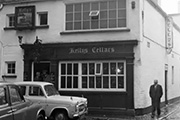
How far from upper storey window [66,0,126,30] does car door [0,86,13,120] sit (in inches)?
344

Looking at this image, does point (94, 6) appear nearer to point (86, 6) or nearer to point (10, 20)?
point (86, 6)

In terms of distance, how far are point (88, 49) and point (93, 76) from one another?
1392 millimetres

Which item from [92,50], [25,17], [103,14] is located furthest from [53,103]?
[25,17]

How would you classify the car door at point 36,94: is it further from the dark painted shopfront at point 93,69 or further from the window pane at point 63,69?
the window pane at point 63,69

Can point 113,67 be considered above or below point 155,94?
above

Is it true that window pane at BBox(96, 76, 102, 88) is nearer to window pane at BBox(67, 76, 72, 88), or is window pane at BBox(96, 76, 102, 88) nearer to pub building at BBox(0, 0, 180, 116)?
pub building at BBox(0, 0, 180, 116)

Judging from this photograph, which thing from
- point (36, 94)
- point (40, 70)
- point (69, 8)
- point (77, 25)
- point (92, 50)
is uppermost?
point (69, 8)

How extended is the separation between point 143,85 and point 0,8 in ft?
30.0

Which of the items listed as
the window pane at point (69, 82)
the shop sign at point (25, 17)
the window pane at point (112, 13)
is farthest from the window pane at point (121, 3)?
the shop sign at point (25, 17)

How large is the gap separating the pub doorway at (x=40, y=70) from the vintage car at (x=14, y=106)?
7.63m

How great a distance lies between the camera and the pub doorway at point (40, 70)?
1534 cm

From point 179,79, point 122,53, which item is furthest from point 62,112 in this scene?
point 179,79

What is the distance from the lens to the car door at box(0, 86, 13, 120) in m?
6.19

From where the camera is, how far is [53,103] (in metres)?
10.8
